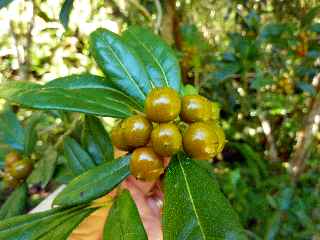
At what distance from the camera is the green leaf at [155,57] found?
0.95 metres

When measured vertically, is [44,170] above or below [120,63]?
below

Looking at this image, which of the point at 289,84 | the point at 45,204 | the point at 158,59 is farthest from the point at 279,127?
the point at 158,59

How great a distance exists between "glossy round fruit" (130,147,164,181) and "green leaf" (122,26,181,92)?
8.0 inches

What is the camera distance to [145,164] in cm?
75

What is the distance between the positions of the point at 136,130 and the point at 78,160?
319 millimetres

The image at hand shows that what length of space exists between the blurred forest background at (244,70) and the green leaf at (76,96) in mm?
481

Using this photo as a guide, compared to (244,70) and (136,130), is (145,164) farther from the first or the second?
(244,70)

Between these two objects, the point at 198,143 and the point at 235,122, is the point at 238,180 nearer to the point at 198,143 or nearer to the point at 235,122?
the point at 235,122

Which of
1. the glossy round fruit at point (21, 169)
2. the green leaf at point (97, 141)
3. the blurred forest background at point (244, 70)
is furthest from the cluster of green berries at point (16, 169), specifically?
the green leaf at point (97, 141)

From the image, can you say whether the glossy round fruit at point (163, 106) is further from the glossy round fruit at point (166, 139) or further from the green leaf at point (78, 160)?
the green leaf at point (78, 160)

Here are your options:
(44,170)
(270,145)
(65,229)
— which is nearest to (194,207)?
(65,229)

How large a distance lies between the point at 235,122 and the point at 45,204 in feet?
6.87

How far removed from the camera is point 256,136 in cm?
343

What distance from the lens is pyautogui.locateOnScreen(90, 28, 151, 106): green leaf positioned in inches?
35.9
